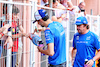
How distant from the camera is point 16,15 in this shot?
4.75 meters

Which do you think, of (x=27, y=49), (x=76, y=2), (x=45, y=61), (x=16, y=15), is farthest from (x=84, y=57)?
(x=76, y=2)

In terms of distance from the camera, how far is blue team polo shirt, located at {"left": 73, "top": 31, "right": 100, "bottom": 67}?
207 inches

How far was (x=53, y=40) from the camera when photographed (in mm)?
4266

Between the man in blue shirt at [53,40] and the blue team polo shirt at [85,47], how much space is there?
0.82m

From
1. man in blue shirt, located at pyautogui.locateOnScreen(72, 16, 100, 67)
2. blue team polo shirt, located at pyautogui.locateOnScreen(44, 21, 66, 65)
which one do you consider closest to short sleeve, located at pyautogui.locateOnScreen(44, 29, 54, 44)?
blue team polo shirt, located at pyautogui.locateOnScreen(44, 21, 66, 65)

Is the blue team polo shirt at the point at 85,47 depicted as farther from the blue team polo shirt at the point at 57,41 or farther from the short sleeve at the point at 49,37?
the short sleeve at the point at 49,37

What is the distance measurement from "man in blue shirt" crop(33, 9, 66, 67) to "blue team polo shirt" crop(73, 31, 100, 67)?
2.70ft

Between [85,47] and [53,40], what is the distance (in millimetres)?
1296

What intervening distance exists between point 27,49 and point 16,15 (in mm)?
780

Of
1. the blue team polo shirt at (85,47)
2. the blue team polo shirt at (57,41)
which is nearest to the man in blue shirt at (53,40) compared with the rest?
the blue team polo shirt at (57,41)

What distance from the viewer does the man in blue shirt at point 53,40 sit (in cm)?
421

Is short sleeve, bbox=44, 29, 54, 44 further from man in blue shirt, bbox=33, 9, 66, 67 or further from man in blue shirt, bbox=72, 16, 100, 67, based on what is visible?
man in blue shirt, bbox=72, 16, 100, 67

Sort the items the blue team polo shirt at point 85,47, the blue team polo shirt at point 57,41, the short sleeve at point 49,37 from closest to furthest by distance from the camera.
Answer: the short sleeve at point 49,37 → the blue team polo shirt at point 57,41 → the blue team polo shirt at point 85,47

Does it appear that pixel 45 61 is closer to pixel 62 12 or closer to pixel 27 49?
pixel 27 49
